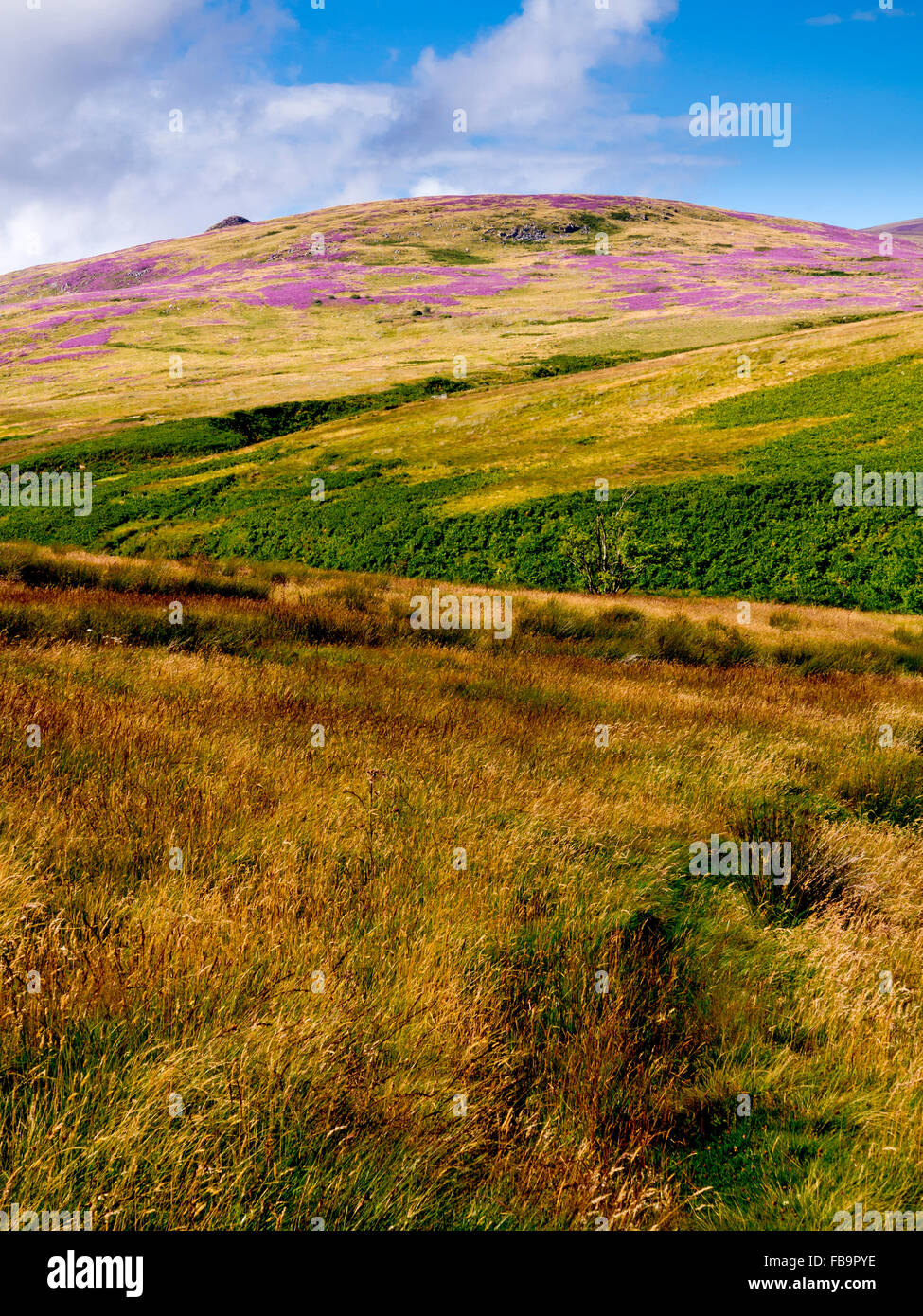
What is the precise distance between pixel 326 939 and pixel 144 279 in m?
202

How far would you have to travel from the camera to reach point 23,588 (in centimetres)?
1166

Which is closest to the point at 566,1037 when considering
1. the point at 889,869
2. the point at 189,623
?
the point at 889,869

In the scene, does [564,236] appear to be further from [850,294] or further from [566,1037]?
[566,1037]
